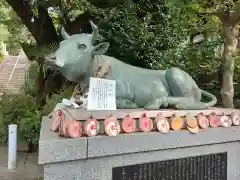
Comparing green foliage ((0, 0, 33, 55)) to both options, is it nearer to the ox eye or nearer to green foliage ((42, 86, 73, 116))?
green foliage ((42, 86, 73, 116))

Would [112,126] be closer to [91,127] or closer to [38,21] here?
[91,127]

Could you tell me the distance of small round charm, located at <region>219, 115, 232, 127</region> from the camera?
145 inches

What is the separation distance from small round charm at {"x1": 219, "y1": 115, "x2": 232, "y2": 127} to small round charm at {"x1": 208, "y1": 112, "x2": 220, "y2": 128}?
0.23 feet

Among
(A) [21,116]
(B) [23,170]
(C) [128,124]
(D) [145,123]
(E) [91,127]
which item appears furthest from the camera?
(A) [21,116]

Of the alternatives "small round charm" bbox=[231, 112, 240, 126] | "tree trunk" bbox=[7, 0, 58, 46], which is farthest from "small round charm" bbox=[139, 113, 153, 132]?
"tree trunk" bbox=[7, 0, 58, 46]

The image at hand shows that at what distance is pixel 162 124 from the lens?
3203 mm

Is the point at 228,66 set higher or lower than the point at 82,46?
higher

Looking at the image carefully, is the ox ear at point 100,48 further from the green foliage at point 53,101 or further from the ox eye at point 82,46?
the green foliage at point 53,101

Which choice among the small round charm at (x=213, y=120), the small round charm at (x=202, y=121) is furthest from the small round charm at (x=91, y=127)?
the small round charm at (x=213, y=120)

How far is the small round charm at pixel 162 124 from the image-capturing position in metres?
3.18

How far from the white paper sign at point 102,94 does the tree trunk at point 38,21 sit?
4311 millimetres

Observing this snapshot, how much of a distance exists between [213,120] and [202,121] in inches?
7.8

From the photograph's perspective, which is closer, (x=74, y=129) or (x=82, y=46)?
(x=74, y=129)

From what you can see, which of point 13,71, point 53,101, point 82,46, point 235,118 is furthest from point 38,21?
point 13,71
